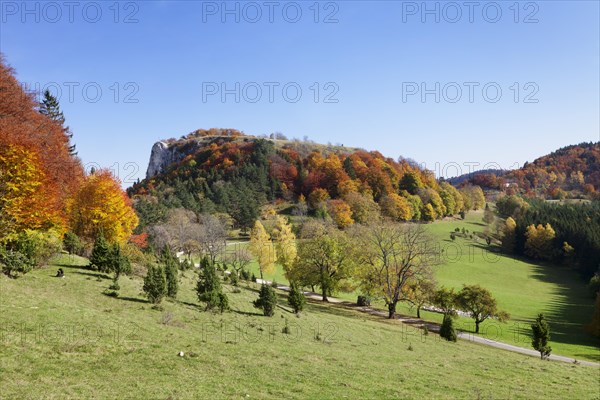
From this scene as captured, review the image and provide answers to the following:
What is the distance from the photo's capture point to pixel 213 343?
19328 millimetres

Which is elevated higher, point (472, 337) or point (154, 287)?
point (154, 287)

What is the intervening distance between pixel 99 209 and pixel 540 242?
401 feet

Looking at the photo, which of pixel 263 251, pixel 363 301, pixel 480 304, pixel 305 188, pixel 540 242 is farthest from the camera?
pixel 305 188

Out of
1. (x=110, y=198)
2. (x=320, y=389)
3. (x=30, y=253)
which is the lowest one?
(x=320, y=389)

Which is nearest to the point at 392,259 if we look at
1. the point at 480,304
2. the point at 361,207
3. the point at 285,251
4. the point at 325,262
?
the point at 325,262

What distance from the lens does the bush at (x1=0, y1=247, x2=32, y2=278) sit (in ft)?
76.5

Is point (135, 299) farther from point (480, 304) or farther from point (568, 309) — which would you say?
point (568, 309)

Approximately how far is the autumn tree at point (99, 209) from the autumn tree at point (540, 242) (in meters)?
119

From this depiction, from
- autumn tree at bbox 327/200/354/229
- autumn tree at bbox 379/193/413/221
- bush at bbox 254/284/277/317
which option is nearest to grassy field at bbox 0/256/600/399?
bush at bbox 254/284/277/317

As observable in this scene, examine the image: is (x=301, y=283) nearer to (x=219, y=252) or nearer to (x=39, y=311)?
(x=219, y=252)

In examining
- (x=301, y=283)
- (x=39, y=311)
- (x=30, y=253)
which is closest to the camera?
(x=39, y=311)

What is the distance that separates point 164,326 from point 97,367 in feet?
22.8

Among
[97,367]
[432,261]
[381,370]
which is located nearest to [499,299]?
[432,261]

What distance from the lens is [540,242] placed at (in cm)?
11375
